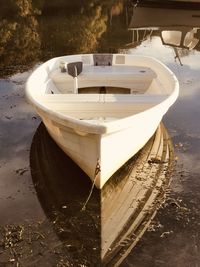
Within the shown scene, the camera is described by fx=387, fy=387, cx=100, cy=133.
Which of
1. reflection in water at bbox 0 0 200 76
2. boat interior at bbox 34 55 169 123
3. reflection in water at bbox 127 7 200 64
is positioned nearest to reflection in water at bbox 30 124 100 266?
boat interior at bbox 34 55 169 123

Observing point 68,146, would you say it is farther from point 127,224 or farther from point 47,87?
point 47,87

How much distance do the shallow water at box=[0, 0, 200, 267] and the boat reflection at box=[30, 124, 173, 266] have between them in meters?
0.07

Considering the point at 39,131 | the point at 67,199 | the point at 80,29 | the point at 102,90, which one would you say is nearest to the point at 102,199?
the point at 67,199

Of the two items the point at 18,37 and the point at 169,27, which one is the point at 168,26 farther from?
the point at 18,37

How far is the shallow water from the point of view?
797cm

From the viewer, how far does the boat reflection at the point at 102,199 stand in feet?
26.3

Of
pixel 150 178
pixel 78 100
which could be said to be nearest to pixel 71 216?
pixel 150 178

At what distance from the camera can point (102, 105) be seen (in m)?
10.5

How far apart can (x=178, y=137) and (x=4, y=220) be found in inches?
257

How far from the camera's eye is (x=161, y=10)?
38031 millimetres

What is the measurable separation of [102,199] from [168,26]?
25.3m

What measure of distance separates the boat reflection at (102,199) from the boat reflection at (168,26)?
14555 millimetres

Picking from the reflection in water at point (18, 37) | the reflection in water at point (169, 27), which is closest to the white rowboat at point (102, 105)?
the reflection in water at point (18, 37)

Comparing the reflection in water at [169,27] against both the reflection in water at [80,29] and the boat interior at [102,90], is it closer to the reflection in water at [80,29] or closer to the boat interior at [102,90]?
the reflection in water at [80,29]
